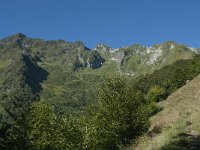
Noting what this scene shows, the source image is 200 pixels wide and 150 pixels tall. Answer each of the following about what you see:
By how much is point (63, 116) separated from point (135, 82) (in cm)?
9855

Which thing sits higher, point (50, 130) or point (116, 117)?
point (116, 117)

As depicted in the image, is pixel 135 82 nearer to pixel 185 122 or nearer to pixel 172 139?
pixel 185 122

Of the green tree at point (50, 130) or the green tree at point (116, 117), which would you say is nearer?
the green tree at point (50, 130)

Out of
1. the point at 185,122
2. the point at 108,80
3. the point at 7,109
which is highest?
the point at 108,80

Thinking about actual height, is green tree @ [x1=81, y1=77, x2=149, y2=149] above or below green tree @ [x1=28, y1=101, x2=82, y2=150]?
above

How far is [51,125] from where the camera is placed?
46.1m

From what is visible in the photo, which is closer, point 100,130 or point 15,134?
point 15,134

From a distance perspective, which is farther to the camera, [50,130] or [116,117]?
[116,117]

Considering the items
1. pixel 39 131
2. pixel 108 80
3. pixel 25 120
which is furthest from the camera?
pixel 108 80

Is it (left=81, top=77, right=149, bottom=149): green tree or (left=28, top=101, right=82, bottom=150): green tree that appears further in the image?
(left=81, top=77, right=149, bottom=149): green tree

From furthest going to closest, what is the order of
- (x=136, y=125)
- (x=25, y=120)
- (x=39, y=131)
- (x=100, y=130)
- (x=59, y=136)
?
(x=136, y=125)
(x=100, y=130)
(x=59, y=136)
(x=39, y=131)
(x=25, y=120)

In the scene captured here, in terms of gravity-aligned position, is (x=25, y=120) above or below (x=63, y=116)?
below

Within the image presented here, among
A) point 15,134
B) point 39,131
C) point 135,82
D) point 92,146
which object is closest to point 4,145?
point 15,134

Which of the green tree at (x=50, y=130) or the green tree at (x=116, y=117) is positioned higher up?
the green tree at (x=116, y=117)
